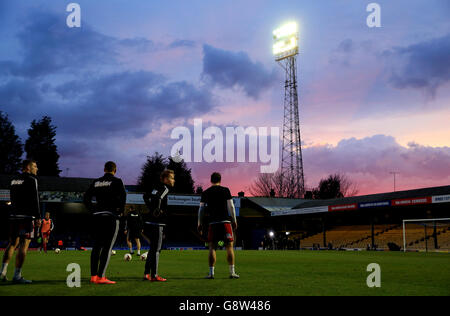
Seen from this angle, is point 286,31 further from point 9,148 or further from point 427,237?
point 9,148

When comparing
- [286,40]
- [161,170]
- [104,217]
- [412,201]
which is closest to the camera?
[104,217]

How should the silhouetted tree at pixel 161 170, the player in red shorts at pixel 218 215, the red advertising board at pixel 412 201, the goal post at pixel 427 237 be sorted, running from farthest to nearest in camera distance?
the silhouetted tree at pixel 161 170 → the goal post at pixel 427 237 → the red advertising board at pixel 412 201 → the player in red shorts at pixel 218 215

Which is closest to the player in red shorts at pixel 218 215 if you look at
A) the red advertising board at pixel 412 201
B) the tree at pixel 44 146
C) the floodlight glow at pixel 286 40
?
the red advertising board at pixel 412 201

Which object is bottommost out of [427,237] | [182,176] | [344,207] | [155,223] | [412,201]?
[427,237]

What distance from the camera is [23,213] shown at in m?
8.38

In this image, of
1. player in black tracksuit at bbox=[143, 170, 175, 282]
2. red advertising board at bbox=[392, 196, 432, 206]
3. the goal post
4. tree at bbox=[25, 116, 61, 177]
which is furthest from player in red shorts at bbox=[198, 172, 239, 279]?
tree at bbox=[25, 116, 61, 177]

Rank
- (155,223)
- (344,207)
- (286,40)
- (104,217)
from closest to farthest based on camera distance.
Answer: (104,217) < (155,223) < (344,207) < (286,40)

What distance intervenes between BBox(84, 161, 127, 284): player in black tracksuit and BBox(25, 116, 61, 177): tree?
7579 cm

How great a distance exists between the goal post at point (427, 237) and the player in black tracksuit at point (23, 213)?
30955 mm

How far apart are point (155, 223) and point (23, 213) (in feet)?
8.16

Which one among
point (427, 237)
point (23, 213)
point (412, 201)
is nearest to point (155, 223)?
point (23, 213)

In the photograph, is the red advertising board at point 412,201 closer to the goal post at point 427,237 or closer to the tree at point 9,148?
the goal post at point 427,237

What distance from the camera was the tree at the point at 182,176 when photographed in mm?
75875

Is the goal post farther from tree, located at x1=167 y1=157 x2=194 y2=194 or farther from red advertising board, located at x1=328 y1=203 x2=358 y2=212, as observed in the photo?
tree, located at x1=167 y1=157 x2=194 y2=194
